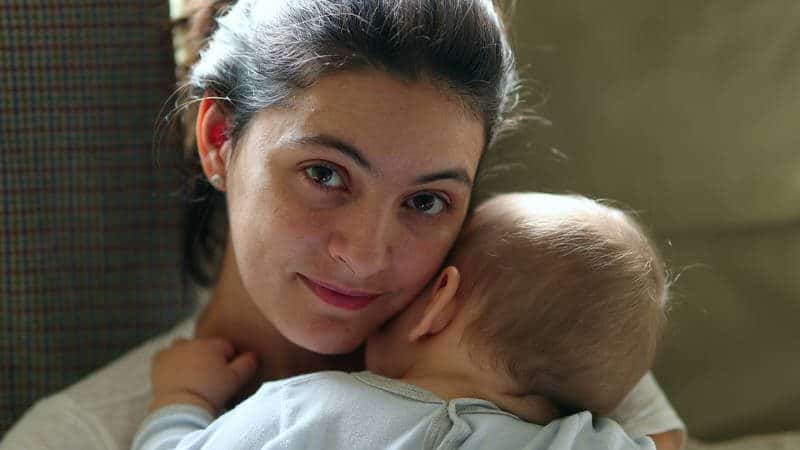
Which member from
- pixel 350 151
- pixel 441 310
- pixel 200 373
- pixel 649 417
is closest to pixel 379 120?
pixel 350 151

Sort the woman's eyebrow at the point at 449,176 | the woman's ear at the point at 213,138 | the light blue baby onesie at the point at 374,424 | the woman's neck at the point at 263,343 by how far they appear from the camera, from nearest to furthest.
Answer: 1. the light blue baby onesie at the point at 374,424
2. the woman's eyebrow at the point at 449,176
3. the woman's ear at the point at 213,138
4. the woman's neck at the point at 263,343

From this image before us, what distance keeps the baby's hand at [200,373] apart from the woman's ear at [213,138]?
0.76ft

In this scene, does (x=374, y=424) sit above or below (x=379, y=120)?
below

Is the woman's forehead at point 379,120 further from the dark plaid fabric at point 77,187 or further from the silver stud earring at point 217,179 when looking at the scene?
the dark plaid fabric at point 77,187

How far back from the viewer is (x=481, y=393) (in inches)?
39.2

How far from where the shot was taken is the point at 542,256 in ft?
3.29

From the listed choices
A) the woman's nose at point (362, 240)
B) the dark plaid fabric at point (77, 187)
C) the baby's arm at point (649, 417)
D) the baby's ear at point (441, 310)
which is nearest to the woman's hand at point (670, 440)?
the baby's arm at point (649, 417)

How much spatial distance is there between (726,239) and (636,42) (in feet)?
1.11

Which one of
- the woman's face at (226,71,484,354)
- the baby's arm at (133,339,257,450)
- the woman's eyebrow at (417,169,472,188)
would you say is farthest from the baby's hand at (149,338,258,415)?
the woman's eyebrow at (417,169,472,188)

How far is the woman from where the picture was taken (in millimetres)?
1003

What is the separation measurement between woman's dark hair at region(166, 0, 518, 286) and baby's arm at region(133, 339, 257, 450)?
311 millimetres

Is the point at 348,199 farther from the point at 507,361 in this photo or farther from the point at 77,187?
the point at 77,187

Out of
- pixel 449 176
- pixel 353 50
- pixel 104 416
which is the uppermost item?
pixel 353 50

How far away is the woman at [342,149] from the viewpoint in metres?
1.00
